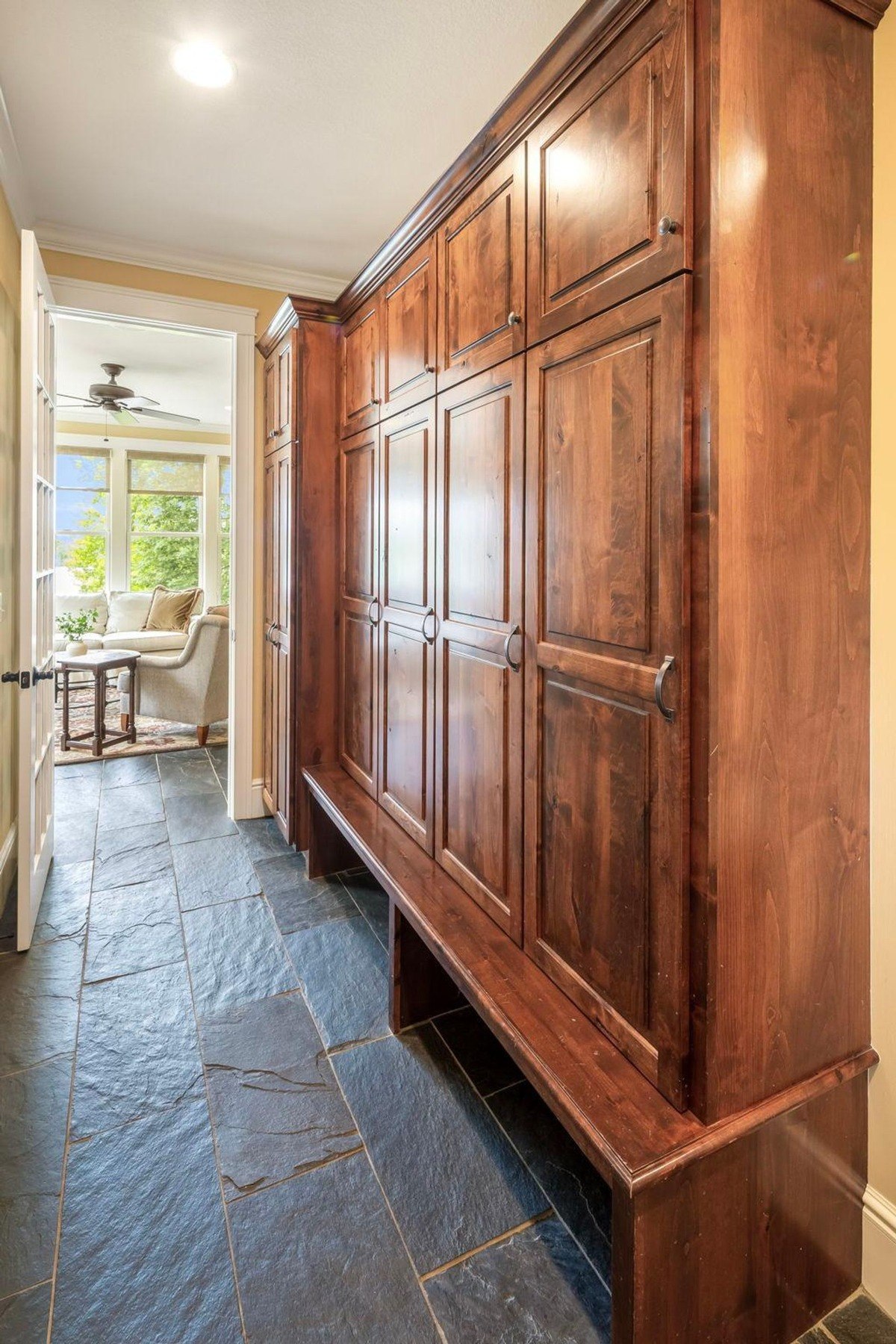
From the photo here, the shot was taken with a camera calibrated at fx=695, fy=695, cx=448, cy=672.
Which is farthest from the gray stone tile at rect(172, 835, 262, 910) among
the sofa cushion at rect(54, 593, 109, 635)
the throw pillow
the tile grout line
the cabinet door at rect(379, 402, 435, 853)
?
the sofa cushion at rect(54, 593, 109, 635)

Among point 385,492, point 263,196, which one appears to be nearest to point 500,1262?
point 385,492

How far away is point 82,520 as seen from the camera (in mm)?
7297

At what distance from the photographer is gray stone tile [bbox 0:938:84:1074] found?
1.92 meters

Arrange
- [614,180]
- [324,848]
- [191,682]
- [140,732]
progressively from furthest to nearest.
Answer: [140,732]
[191,682]
[324,848]
[614,180]

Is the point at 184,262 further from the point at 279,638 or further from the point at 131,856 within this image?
the point at 131,856

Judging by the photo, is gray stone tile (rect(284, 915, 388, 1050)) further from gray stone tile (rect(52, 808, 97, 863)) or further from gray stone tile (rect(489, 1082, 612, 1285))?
gray stone tile (rect(52, 808, 97, 863))

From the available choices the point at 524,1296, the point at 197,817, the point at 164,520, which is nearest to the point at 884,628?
the point at 524,1296

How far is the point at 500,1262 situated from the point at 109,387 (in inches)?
211

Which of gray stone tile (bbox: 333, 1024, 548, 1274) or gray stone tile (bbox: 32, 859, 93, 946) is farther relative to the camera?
gray stone tile (bbox: 32, 859, 93, 946)

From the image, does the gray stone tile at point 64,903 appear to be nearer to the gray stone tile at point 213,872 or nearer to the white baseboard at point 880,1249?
the gray stone tile at point 213,872

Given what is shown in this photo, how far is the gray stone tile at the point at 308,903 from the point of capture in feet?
8.50

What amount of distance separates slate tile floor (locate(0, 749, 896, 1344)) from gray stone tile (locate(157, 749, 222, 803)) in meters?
1.40

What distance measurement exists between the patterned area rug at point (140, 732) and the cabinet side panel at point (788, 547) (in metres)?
4.43

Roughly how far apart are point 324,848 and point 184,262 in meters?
2.71
